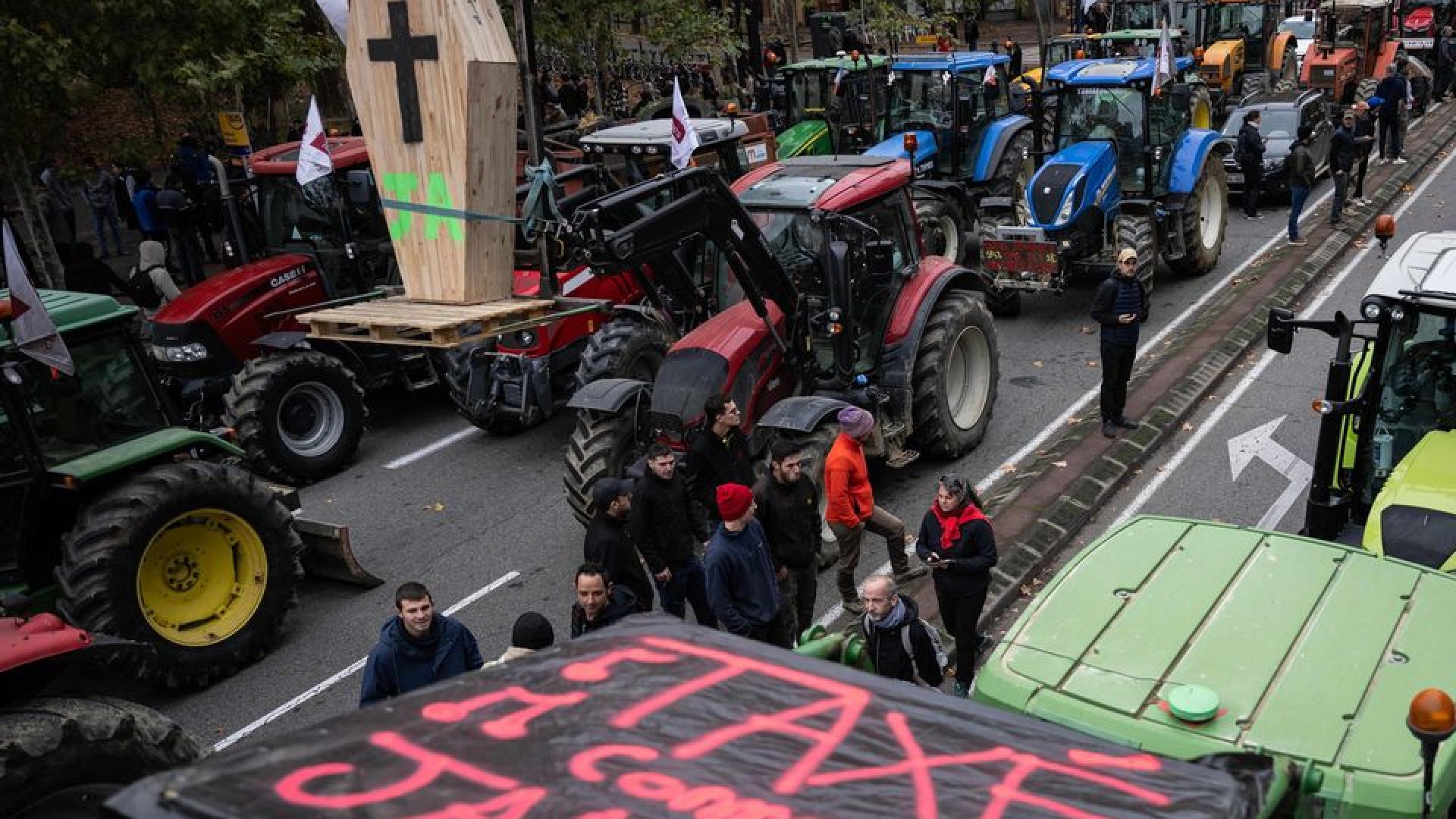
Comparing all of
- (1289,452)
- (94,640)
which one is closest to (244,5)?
(94,640)

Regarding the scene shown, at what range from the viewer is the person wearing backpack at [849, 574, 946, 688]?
584 centimetres

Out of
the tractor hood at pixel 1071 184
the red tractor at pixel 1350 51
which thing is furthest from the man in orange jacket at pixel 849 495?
the red tractor at pixel 1350 51

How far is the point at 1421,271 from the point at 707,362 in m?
4.33

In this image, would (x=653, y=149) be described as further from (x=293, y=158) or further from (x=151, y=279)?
(x=151, y=279)

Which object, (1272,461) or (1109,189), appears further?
(1109,189)

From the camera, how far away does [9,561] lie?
7.11m

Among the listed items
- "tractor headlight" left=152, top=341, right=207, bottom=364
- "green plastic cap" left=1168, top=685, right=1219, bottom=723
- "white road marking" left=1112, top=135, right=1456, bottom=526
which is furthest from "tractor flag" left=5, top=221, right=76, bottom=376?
"white road marking" left=1112, top=135, right=1456, bottom=526

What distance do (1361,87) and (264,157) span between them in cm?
2056

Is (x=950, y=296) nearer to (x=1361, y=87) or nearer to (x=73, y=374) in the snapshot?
(x=73, y=374)

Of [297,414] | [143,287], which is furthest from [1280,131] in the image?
[143,287]

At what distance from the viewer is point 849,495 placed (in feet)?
25.2

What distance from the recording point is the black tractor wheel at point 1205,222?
14195 mm

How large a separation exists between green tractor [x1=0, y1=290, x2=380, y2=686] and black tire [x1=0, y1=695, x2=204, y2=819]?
1.31m

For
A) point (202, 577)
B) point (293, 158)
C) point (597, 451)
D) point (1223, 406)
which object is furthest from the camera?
point (293, 158)
